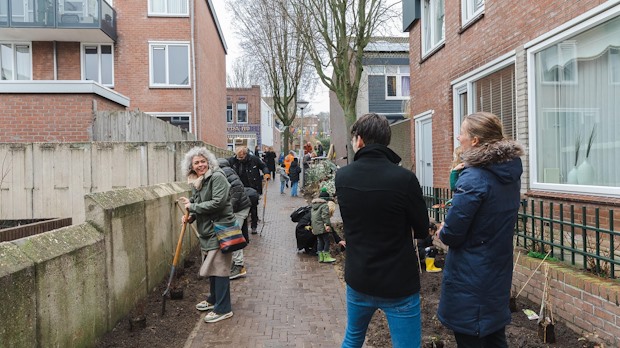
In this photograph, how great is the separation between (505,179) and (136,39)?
66.0 feet

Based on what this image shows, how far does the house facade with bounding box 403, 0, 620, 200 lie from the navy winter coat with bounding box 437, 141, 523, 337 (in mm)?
2958

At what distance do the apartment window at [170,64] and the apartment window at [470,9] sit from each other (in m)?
13.9

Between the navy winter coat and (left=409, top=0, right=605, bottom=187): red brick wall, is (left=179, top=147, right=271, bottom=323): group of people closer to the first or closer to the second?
the navy winter coat

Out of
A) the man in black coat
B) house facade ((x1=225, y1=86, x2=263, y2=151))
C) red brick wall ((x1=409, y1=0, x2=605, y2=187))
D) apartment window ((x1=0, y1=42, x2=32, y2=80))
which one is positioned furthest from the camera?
house facade ((x1=225, y1=86, x2=263, y2=151))

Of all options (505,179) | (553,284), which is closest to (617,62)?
(553,284)

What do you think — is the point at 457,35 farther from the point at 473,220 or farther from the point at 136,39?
the point at 136,39

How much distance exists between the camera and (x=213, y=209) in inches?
196

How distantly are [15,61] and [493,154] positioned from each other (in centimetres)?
2185

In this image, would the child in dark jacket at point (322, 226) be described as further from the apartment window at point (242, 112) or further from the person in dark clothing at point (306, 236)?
the apartment window at point (242, 112)

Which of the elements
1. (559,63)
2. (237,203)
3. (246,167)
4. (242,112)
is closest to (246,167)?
(246,167)

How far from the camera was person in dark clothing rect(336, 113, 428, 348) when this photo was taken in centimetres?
279

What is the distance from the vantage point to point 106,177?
25.7 feet

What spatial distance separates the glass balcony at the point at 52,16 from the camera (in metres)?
18.2

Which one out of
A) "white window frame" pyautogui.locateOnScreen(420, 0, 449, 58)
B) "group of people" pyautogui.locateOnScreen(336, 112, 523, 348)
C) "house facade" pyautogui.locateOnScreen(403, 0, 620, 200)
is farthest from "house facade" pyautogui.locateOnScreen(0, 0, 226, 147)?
"group of people" pyautogui.locateOnScreen(336, 112, 523, 348)
